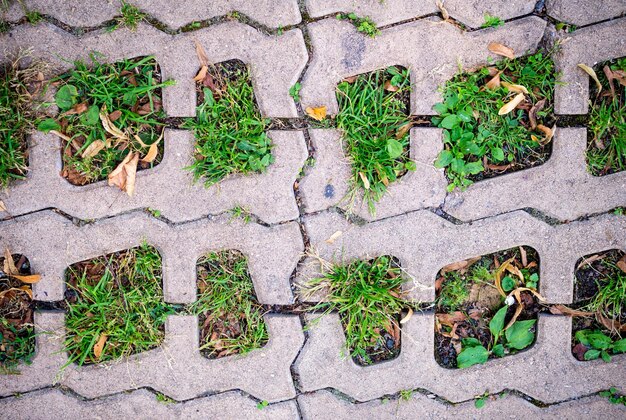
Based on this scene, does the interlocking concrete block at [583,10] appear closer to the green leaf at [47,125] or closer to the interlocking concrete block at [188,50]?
the interlocking concrete block at [188,50]

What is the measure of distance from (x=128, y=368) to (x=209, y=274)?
52 cm

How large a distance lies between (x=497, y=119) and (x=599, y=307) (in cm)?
90

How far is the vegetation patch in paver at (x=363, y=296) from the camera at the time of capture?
7.54 feet

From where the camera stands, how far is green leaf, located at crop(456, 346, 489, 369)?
235 centimetres

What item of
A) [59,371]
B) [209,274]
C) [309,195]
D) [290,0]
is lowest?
[59,371]

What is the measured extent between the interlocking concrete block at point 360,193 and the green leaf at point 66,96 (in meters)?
0.98

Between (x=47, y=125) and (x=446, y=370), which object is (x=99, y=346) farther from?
(x=446, y=370)

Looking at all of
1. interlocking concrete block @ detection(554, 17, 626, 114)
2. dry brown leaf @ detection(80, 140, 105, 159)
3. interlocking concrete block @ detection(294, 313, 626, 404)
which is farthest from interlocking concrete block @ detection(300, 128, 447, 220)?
dry brown leaf @ detection(80, 140, 105, 159)

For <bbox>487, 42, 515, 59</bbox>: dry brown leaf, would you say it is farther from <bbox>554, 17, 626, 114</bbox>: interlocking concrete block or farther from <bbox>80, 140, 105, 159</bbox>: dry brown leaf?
<bbox>80, 140, 105, 159</bbox>: dry brown leaf

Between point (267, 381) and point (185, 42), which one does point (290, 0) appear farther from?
point (267, 381)

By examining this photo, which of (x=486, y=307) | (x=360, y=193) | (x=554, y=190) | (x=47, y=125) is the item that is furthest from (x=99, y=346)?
(x=554, y=190)

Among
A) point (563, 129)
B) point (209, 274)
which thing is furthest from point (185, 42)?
point (563, 129)

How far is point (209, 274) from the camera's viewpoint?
2.36 meters

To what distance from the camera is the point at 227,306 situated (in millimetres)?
2355
